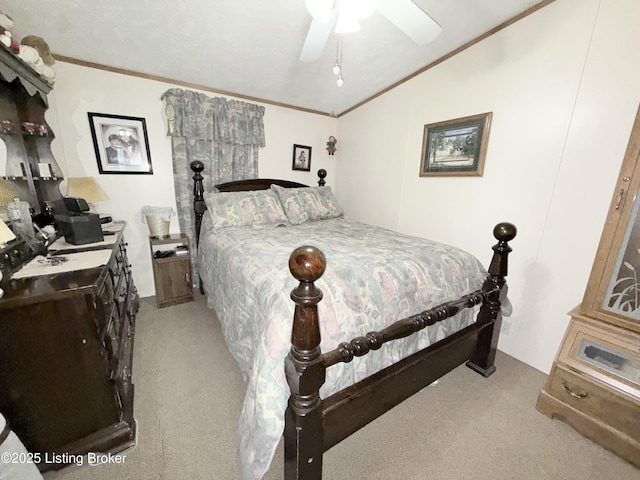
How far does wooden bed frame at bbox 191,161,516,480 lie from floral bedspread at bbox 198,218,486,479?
2.5 inches

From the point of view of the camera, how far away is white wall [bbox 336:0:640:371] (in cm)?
151

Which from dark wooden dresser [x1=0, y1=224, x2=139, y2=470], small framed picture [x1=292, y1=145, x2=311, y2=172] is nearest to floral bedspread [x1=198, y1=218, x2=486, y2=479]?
dark wooden dresser [x1=0, y1=224, x2=139, y2=470]

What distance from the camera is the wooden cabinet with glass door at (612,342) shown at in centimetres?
120

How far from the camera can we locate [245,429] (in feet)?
3.44

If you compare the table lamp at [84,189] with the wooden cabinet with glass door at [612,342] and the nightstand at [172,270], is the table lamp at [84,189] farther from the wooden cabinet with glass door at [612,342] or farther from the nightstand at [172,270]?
the wooden cabinet with glass door at [612,342]

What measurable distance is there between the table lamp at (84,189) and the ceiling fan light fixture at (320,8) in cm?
201

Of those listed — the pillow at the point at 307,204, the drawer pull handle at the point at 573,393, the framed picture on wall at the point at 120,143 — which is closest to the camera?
the drawer pull handle at the point at 573,393

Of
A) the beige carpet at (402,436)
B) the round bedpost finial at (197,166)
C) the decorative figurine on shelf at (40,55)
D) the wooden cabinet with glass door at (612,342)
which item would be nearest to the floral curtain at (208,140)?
the round bedpost finial at (197,166)

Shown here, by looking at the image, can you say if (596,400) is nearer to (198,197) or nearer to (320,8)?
(320,8)

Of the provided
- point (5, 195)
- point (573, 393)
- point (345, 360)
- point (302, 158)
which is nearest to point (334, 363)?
point (345, 360)

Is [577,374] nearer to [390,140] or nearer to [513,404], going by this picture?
[513,404]

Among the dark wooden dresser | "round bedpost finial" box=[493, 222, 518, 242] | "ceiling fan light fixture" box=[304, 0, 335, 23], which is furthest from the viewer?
"round bedpost finial" box=[493, 222, 518, 242]

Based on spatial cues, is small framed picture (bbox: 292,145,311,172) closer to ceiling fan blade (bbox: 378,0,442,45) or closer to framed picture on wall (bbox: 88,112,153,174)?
framed picture on wall (bbox: 88,112,153,174)

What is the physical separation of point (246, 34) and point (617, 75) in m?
2.36
